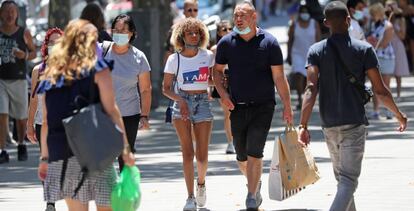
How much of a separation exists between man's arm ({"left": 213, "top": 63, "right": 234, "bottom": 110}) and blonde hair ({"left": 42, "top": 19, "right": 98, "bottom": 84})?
3369mm

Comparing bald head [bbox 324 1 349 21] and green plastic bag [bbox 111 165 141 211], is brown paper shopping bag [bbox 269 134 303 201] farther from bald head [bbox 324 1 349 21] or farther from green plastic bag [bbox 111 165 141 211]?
green plastic bag [bbox 111 165 141 211]

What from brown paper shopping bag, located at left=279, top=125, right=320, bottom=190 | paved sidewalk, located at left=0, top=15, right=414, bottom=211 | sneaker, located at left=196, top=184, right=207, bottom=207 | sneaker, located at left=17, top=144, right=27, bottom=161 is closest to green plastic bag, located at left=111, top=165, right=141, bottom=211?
brown paper shopping bag, located at left=279, top=125, right=320, bottom=190

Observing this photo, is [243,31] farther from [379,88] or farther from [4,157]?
[4,157]

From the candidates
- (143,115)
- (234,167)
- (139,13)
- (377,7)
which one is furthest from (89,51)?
(139,13)

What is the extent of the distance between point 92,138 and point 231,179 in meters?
6.12

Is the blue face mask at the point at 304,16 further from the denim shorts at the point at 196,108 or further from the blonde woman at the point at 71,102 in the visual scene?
the blonde woman at the point at 71,102

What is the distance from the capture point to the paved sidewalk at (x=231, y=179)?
1201 centimetres

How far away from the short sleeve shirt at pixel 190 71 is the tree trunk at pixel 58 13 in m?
13.5

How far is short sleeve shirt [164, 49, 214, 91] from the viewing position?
39.2ft

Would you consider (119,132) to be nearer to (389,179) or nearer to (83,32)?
(83,32)

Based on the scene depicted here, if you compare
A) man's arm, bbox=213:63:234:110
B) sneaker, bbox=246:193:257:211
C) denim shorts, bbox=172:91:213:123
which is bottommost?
sneaker, bbox=246:193:257:211

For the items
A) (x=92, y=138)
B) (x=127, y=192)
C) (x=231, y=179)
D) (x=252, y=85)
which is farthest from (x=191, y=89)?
(x=92, y=138)

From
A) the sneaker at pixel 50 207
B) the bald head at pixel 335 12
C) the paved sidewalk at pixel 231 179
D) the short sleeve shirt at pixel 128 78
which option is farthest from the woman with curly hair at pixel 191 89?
the bald head at pixel 335 12

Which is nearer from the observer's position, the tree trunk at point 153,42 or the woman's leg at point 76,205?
the woman's leg at point 76,205
